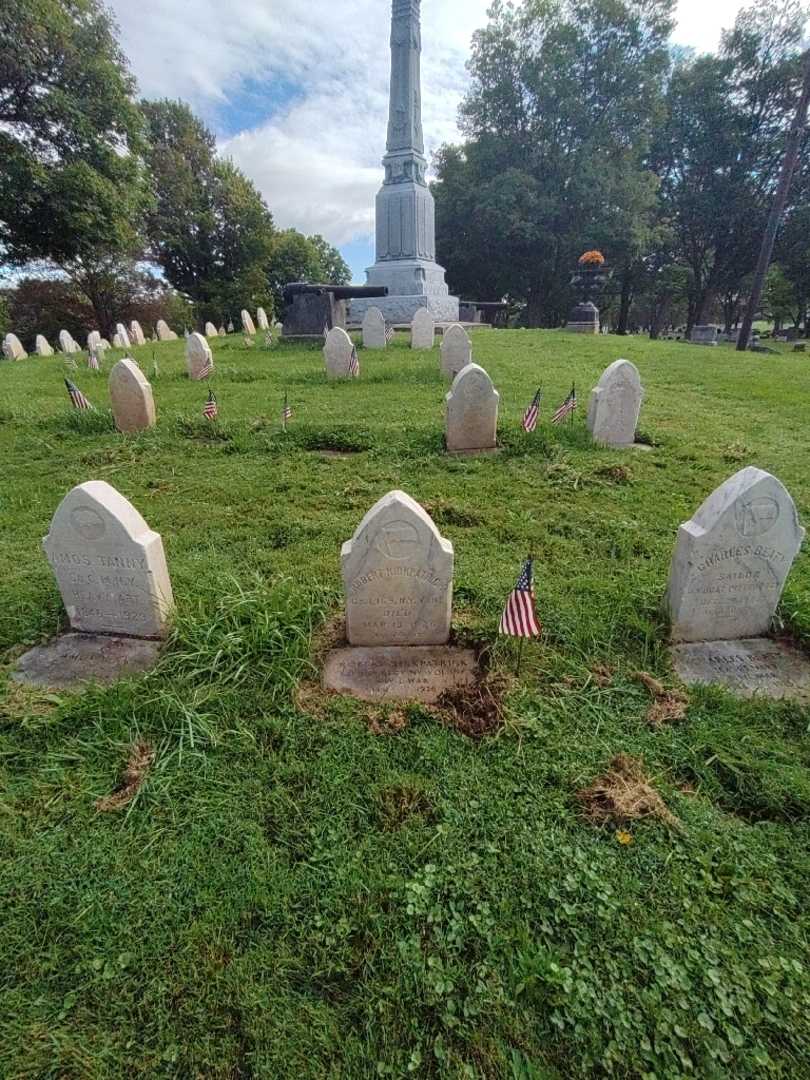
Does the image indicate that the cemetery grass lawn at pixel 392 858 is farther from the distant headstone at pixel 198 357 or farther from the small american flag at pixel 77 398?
the distant headstone at pixel 198 357

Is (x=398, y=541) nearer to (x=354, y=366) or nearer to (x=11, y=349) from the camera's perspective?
(x=354, y=366)

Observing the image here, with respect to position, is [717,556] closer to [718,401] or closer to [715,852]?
[715,852]

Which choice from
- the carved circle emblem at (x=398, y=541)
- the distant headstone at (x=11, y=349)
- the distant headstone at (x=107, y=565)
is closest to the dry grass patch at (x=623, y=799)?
the carved circle emblem at (x=398, y=541)

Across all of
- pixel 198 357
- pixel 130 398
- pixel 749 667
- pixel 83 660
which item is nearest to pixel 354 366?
pixel 198 357

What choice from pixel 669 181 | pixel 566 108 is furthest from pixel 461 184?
pixel 669 181

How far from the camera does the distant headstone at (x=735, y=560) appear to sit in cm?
280

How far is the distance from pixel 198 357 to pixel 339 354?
8.96ft

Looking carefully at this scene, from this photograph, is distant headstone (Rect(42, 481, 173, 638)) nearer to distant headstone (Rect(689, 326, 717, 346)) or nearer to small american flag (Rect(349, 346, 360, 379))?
small american flag (Rect(349, 346, 360, 379))

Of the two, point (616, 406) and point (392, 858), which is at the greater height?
point (616, 406)

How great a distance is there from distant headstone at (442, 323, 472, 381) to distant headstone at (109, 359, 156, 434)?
5144 millimetres

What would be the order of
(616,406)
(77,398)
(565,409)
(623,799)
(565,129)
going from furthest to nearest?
1. (565,129)
2. (77,398)
3. (565,409)
4. (616,406)
5. (623,799)

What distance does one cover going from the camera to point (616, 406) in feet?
20.1

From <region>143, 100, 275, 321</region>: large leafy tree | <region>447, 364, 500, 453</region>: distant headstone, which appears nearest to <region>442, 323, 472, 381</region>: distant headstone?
<region>447, 364, 500, 453</region>: distant headstone

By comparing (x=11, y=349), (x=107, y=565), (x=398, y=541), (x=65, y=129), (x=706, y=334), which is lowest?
(x=107, y=565)
